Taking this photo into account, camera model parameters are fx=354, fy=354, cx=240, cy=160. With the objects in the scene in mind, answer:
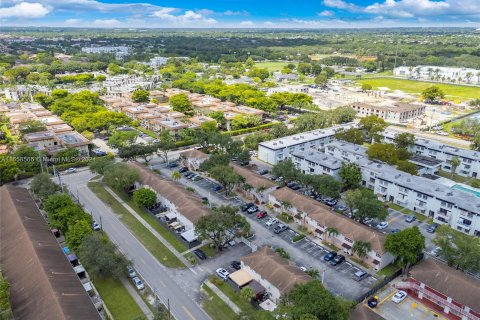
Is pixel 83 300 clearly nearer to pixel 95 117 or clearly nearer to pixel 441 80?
pixel 95 117

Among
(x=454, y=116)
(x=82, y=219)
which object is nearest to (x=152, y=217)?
(x=82, y=219)

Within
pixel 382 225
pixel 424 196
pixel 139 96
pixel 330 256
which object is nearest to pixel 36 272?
pixel 330 256

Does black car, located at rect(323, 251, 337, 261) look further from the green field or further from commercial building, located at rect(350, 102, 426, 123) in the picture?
the green field

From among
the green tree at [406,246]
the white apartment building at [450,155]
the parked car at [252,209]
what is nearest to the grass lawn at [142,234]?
the parked car at [252,209]

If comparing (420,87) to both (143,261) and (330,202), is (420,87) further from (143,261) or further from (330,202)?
(143,261)

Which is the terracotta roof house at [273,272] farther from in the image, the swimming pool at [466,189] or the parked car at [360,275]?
the swimming pool at [466,189]

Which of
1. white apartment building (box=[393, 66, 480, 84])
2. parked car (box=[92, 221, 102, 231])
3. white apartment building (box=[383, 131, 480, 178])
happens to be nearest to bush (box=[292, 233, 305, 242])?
parked car (box=[92, 221, 102, 231])
